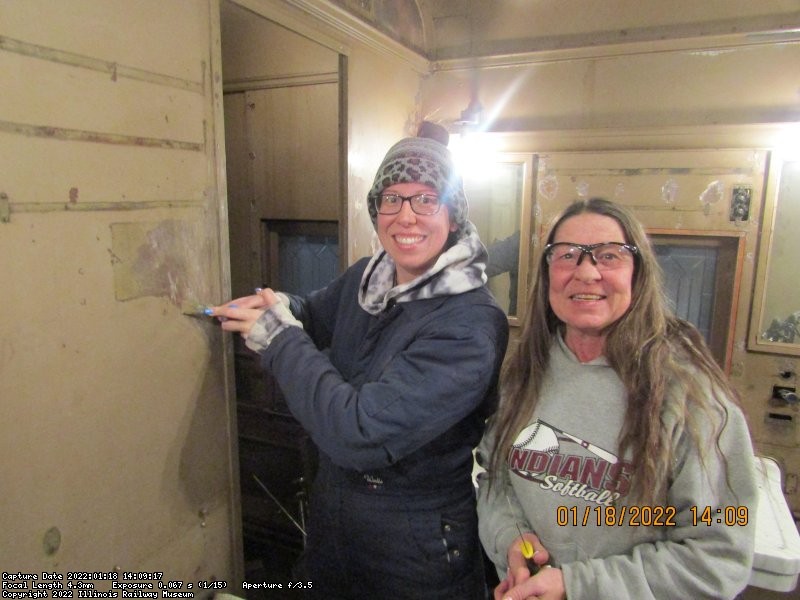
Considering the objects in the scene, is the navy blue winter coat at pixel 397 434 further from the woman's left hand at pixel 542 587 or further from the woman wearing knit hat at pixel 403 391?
the woman's left hand at pixel 542 587

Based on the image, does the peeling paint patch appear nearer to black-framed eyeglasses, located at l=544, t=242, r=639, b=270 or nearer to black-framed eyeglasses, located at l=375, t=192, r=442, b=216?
black-framed eyeglasses, located at l=375, t=192, r=442, b=216

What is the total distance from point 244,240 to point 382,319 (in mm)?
1480

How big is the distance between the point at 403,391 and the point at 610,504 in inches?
16.9

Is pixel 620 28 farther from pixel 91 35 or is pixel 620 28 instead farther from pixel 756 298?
pixel 91 35

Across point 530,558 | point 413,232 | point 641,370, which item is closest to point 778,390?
point 641,370

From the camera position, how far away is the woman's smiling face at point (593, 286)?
1.02 meters

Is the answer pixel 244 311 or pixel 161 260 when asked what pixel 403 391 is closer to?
pixel 244 311

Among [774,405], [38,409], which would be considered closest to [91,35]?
[38,409]

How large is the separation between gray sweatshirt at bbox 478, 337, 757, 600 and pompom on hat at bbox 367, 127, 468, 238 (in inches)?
15.0

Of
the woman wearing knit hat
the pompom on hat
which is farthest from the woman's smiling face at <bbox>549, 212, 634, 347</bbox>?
the pompom on hat

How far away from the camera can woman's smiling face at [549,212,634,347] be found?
3.34 feet

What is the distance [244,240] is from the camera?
8.07 ft
